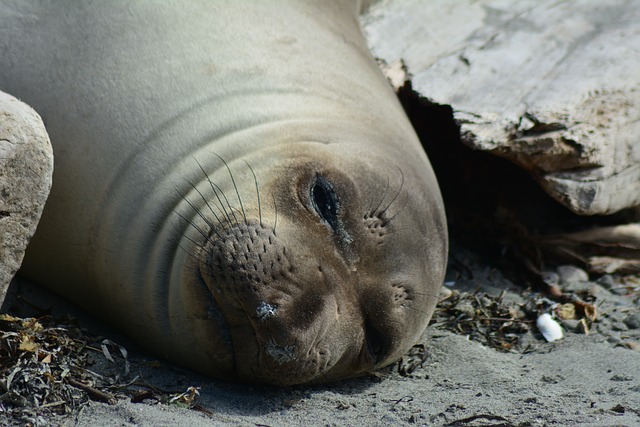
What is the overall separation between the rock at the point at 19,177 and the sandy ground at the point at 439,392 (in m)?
0.48

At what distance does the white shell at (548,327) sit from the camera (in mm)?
3961

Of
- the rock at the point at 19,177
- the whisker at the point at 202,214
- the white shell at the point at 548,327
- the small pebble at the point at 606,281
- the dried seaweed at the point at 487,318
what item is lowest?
the small pebble at the point at 606,281

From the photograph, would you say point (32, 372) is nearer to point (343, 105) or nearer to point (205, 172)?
point (205, 172)

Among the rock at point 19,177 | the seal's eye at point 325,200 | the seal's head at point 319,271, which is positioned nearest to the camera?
the rock at point 19,177

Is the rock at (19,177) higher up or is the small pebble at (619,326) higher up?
the rock at (19,177)

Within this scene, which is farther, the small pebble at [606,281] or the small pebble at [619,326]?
the small pebble at [606,281]

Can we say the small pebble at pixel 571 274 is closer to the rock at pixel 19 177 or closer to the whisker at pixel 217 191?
the whisker at pixel 217 191

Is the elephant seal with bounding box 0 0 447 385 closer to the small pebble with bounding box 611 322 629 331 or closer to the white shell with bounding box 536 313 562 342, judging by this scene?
the white shell with bounding box 536 313 562 342

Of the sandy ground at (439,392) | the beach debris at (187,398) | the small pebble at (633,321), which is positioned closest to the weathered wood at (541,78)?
the small pebble at (633,321)

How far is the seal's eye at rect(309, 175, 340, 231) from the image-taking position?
3154 mm

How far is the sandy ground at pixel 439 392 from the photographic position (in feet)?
9.23

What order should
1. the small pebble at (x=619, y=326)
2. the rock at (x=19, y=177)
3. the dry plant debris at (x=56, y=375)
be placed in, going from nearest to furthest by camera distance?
the dry plant debris at (x=56, y=375), the rock at (x=19, y=177), the small pebble at (x=619, y=326)

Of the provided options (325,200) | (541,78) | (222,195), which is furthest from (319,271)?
(541,78)

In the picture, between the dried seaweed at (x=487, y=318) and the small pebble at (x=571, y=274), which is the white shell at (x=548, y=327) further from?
the small pebble at (x=571, y=274)
